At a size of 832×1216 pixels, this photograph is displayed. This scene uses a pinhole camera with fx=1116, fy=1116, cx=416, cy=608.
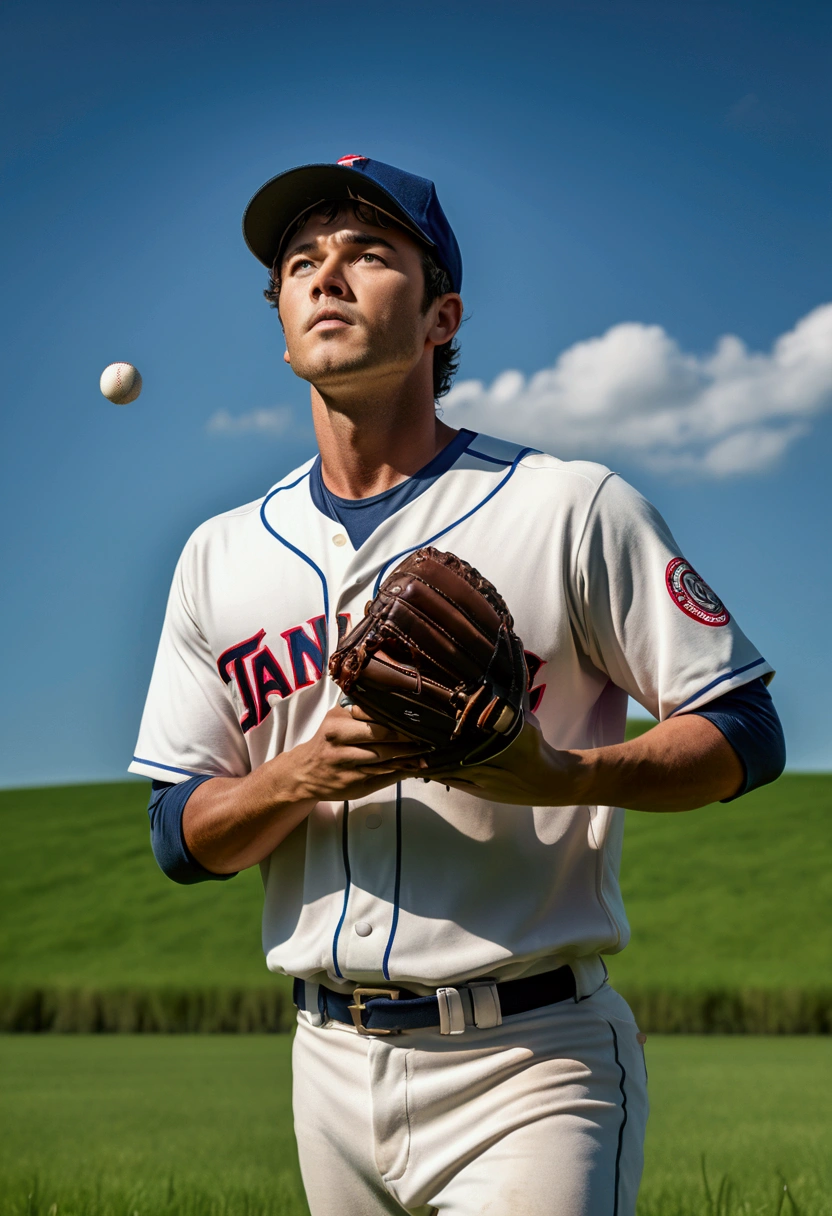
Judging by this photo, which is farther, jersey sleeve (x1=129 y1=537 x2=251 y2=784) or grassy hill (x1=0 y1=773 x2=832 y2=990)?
grassy hill (x1=0 y1=773 x2=832 y2=990)

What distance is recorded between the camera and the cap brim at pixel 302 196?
2.36 m

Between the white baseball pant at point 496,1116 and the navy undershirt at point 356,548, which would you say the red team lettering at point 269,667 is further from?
the white baseball pant at point 496,1116

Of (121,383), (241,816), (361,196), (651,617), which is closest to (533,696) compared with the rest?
(651,617)

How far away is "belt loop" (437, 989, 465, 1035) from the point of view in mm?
2000

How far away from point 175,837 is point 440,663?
2.70 ft

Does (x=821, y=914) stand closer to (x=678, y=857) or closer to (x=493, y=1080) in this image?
(x=678, y=857)

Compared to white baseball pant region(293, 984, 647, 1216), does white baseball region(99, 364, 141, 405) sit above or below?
above

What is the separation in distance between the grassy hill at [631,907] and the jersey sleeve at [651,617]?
12.5 m

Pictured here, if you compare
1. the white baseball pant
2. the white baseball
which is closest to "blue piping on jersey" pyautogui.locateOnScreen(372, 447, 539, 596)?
the white baseball pant

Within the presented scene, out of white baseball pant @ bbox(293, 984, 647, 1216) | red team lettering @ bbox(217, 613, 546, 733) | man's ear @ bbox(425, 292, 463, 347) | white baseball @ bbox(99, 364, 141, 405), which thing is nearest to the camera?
white baseball pant @ bbox(293, 984, 647, 1216)

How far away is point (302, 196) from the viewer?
8.11 ft

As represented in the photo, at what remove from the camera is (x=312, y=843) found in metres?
2.25

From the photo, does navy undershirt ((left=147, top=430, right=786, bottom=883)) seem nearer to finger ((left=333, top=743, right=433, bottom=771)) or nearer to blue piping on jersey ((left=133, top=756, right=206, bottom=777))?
blue piping on jersey ((left=133, top=756, right=206, bottom=777))

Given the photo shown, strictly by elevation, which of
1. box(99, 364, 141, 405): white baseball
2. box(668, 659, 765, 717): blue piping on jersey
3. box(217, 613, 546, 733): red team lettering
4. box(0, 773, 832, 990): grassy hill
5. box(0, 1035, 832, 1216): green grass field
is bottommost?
box(0, 1035, 832, 1216): green grass field
